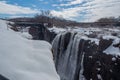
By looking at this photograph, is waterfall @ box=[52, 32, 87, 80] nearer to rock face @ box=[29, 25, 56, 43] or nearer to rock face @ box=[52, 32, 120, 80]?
rock face @ box=[52, 32, 120, 80]

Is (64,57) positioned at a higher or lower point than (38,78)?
lower

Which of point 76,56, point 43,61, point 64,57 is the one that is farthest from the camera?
point 64,57

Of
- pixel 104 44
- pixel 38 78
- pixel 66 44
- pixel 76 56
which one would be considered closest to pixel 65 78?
pixel 76 56

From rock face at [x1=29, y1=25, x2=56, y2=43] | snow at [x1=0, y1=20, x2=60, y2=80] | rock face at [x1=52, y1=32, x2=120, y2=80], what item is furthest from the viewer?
rock face at [x1=29, y1=25, x2=56, y2=43]

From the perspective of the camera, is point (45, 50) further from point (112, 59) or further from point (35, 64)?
point (112, 59)

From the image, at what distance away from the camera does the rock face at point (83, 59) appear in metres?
12.6

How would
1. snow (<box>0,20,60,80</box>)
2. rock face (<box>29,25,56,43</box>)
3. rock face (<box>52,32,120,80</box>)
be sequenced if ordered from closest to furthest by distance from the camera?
snow (<box>0,20,60,80</box>) → rock face (<box>52,32,120,80</box>) → rock face (<box>29,25,56,43</box>)

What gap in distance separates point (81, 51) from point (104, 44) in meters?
2.75

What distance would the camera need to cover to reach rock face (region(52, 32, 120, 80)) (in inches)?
497

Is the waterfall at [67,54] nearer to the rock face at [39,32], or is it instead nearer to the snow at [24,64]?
the rock face at [39,32]

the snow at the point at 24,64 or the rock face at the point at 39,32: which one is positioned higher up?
the snow at the point at 24,64

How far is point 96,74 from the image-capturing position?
13930 millimetres

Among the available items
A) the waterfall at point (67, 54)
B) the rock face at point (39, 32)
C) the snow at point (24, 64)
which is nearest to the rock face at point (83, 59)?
the waterfall at point (67, 54)

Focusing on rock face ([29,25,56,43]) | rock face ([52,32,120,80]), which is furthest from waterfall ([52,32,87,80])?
rock face ([29,25,56,43])
